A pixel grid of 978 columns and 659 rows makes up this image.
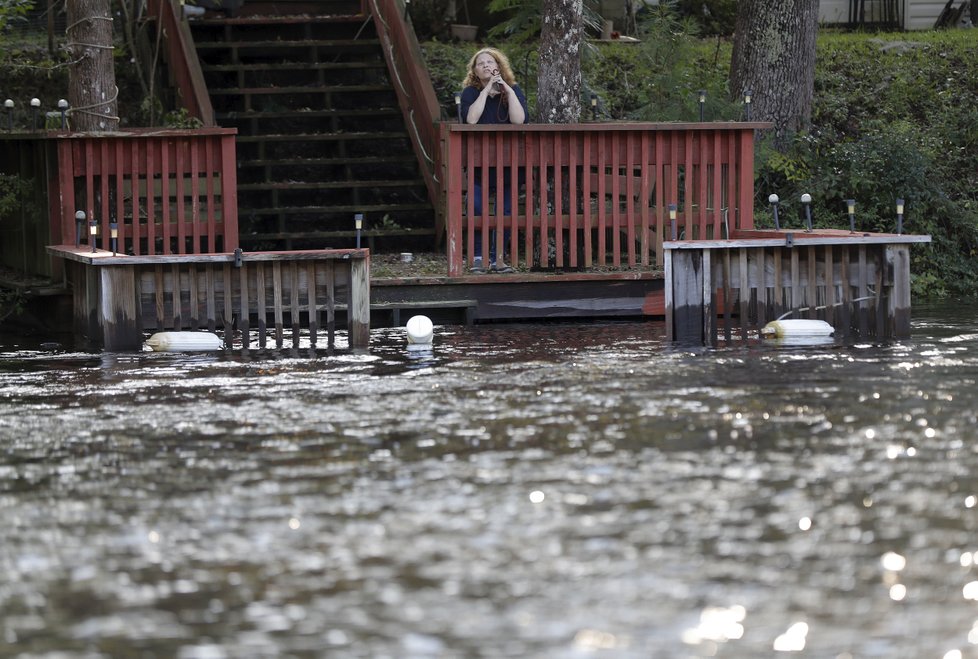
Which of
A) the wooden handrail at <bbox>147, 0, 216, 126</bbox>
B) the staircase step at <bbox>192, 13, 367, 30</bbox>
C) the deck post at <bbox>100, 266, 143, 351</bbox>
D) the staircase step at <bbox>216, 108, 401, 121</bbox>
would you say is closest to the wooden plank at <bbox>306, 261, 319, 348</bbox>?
the deck post at <bbox>100, 266, 143, 351</bbox>

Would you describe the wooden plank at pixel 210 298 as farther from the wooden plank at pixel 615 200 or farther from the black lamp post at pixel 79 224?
the wooden plank at pixel 615 200

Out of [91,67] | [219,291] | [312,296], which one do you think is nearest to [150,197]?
[91,67]

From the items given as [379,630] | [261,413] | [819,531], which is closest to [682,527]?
[819,531]

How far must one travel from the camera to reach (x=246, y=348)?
12.7m

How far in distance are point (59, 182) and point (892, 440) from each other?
8.36 meters

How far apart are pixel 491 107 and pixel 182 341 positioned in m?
4.18

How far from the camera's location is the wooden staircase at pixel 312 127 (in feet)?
57.1

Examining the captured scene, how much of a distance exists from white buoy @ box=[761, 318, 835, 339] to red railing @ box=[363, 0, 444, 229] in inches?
202

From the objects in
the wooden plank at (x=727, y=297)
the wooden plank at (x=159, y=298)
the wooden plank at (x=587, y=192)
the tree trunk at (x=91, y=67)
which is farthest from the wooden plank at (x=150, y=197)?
the wooden plank at (x=727, y=297)

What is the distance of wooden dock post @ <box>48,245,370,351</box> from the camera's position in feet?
41.0

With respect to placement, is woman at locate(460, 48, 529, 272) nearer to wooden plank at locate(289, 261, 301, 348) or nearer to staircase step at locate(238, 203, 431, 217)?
staircase step at locate(238, 203, 431, 217)

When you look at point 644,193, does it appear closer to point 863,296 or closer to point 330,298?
point 863,296

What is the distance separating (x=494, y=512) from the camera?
6832 millimetres

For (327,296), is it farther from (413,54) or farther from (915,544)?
(915,544)
